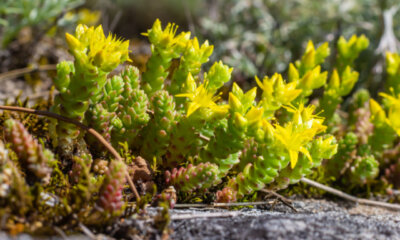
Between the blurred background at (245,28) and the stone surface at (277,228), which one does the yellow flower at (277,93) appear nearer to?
the stone surface at (277,228)

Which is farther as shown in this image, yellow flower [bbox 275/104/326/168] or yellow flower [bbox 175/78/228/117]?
yellow flower [bbox 175/78/228/117]

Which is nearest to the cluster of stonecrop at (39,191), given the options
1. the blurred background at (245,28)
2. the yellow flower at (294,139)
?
the yellow flower at (294,139)

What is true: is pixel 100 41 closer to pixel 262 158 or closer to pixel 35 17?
pixel 262 158

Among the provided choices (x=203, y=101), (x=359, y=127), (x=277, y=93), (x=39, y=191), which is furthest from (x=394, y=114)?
(x=39, y=191)

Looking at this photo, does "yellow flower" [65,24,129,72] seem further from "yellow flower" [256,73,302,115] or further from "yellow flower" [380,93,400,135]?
"yellow flower" [380,93,400,135]

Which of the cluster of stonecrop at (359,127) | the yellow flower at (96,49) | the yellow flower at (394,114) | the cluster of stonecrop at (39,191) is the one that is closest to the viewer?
the cluster of stonecrop at (39,191)

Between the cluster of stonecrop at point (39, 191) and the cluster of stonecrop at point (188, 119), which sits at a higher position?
the cluster of stonecrop at point (188, 119)

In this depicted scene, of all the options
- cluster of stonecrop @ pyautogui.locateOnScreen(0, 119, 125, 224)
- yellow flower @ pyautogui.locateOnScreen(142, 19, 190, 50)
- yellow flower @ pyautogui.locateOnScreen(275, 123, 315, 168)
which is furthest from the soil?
yellow flower @ pyautogui.locateOnScreen(142, 19, 190, 50)
